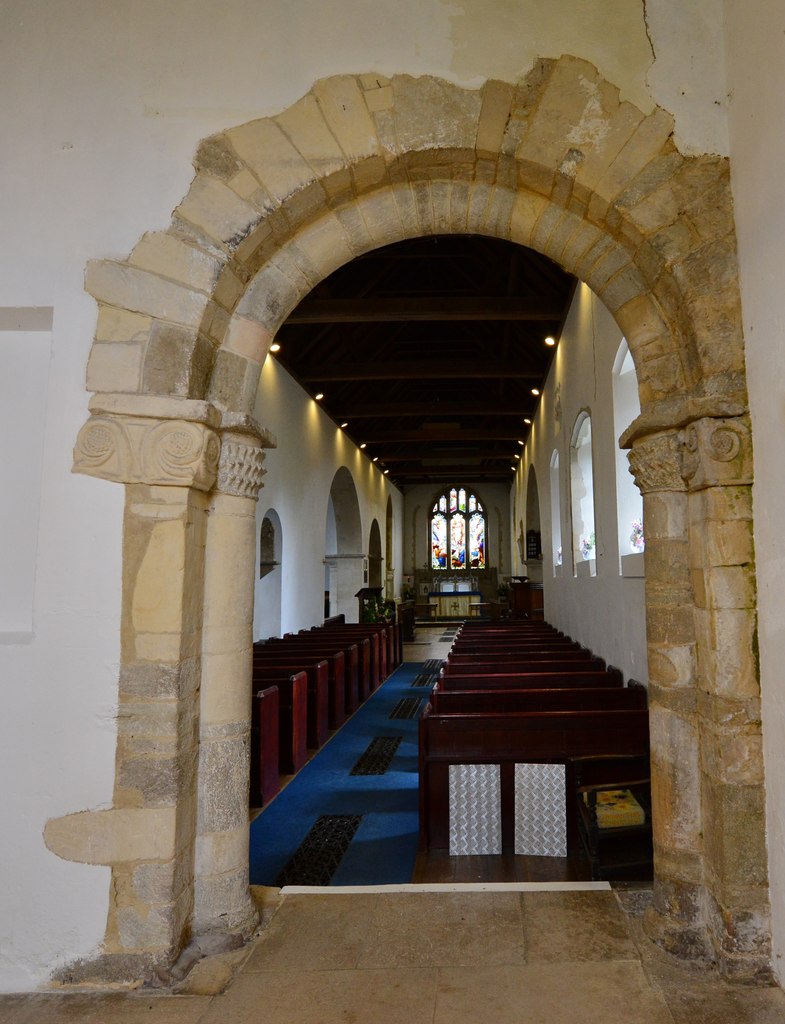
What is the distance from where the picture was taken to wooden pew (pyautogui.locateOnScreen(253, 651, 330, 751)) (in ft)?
20.3

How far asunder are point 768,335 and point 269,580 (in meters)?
7.85

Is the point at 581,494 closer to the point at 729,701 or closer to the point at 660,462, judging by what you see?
the point at 660,462

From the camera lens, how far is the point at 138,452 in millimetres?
2281

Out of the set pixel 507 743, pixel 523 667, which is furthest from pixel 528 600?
pixel 507 743

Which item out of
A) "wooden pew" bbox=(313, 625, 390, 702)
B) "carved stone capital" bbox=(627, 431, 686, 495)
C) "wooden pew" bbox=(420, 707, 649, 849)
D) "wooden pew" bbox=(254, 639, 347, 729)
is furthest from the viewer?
"wooden pew" bbox=(313, 625, 390, 702)

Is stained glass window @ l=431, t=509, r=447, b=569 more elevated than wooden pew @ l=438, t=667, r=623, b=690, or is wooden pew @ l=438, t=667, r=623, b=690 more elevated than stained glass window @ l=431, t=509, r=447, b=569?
stained glass window @ l=431, t=509, r=447, b=569

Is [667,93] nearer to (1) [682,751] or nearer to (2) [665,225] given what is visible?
(2) [665,225]

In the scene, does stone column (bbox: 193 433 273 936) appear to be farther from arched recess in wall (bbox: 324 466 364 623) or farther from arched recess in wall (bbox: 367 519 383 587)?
arched recess in wall (bbox: 367 519 383 587)

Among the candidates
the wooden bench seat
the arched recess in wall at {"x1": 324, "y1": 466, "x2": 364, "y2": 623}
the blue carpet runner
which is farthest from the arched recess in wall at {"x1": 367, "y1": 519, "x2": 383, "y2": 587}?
the blue carpet runner

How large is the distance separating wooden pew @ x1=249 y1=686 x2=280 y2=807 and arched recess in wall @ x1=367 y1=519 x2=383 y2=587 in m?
11.9

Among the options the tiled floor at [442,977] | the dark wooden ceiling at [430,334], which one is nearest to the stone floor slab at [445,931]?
the tiled floor at [442,977]

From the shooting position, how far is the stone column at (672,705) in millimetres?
2236

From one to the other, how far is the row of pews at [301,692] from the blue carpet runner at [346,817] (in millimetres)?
181

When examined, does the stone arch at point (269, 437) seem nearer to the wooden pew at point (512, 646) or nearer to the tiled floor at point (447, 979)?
the tiled floor at point (447, 979)
